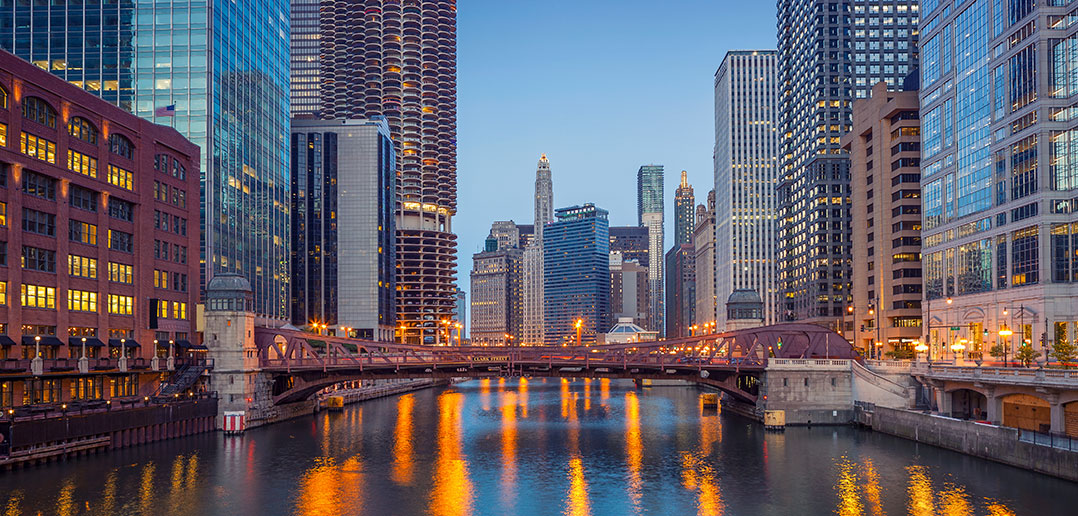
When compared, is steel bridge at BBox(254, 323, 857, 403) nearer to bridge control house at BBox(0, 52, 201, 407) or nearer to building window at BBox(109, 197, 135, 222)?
bridge control house at BBox(0, 52, 201, 407)

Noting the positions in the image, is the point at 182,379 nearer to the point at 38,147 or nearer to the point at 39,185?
the point at 39,185

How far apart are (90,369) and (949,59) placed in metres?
113

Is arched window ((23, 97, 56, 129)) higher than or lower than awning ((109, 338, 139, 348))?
higher

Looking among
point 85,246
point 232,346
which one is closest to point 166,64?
point 85,246

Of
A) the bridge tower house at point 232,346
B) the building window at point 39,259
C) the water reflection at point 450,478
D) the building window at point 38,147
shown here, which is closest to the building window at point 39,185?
the building window at point 38,147

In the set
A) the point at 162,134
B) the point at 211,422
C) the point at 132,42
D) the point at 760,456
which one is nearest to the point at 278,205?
the point at 132,42

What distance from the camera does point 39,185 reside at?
82938mm

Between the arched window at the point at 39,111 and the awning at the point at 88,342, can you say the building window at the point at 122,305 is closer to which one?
the awning at the point at 88,342

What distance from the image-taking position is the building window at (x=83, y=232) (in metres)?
87.4

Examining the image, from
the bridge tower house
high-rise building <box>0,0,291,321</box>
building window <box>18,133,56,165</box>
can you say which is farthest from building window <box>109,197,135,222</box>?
high-rise building <box>0,0,291,321</box>

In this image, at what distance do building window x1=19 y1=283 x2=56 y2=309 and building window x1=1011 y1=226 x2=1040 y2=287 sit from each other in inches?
4031

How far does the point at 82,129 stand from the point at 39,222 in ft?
35.4

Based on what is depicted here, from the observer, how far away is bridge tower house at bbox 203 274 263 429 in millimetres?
97062

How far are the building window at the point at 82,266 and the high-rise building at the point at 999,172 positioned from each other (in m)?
91.2
